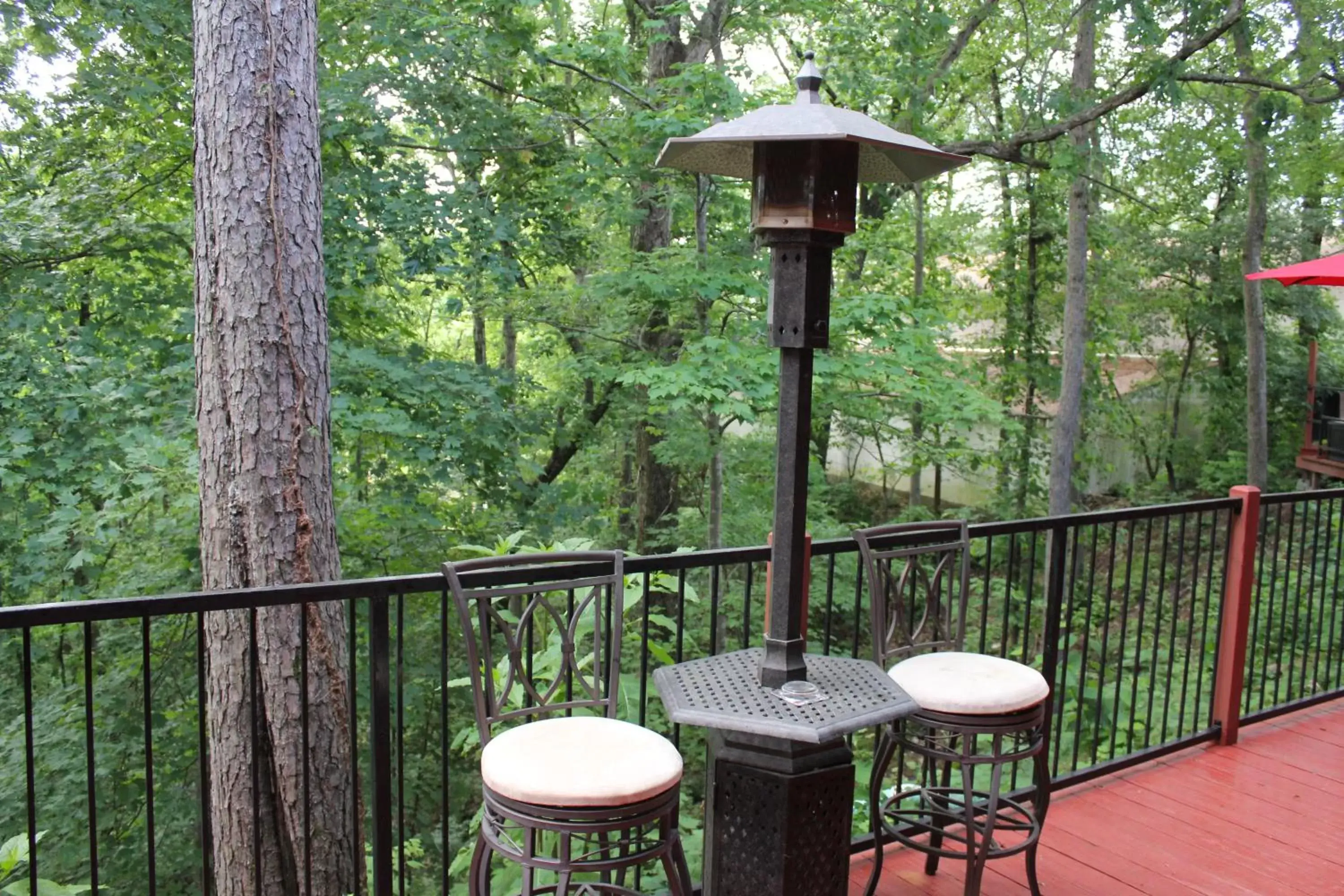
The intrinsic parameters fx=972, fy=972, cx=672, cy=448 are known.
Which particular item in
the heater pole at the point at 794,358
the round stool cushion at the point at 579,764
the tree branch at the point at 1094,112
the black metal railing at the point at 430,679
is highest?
the tree branch at the point at 1094,112

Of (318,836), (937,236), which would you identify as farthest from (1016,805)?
(937,236)

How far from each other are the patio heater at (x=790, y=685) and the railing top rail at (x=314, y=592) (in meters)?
0.34

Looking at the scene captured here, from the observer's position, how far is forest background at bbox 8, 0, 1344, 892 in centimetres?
600

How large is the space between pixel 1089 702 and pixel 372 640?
7323mm

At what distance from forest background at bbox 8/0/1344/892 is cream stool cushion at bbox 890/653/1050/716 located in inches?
54.0

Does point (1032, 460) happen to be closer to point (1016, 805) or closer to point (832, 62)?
point (832, 62)

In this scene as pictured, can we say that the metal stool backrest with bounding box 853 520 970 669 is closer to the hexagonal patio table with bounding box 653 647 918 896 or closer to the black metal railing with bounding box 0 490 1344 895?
the black metal railing with bounding box 0 490 1344 895

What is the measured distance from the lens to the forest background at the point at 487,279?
600 centimetres

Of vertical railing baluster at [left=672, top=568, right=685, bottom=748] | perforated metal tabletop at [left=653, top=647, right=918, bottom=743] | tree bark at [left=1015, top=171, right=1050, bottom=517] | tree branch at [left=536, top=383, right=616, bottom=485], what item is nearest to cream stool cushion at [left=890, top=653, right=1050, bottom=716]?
perforated metal tabletop at [left=653, top=647, right=918, bottom=743]

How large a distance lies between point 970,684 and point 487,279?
5.69m

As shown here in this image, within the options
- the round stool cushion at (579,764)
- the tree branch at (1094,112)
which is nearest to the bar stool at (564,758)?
the round stool cushion at (579,764)

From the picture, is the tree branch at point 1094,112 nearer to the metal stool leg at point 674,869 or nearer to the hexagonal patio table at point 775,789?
the hexagonal patio table at point 775,789

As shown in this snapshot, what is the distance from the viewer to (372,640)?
223 cm

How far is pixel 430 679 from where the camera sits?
21.4 feet
